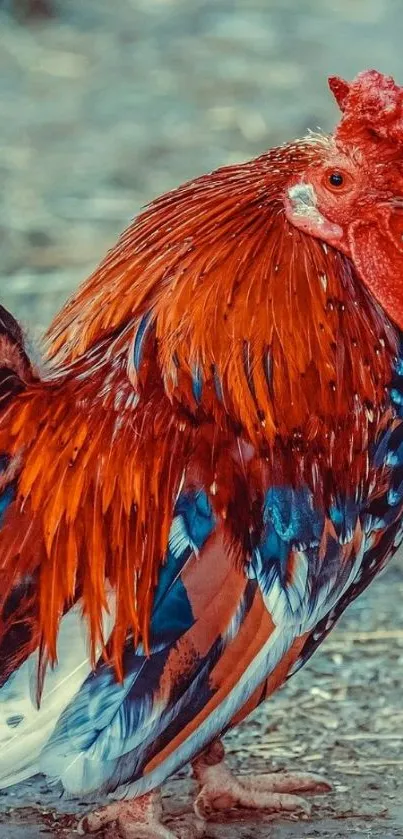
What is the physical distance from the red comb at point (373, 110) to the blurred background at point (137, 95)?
7.62 ft

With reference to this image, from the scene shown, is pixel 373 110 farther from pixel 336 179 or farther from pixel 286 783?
pixel 286 783

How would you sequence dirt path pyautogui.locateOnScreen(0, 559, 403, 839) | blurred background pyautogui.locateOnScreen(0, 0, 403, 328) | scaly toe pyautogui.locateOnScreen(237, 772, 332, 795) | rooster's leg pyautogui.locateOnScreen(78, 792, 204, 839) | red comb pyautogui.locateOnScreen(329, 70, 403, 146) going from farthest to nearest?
blurred background pyautogui.locateOnScreen(0, 0, 403, 328) → scaly toe pyautogui.locateOnScreen(237, 772, 332, 795) → dirt path pyautogui.locateOnScreen(0, 559, 403, 839) → rooster's leg pyautogui.locateOnScreen(78, 792, 204, 839) → red comb pyautogui.locateOnScreen(329, 70, 403, 146)

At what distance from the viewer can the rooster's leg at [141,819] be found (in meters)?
2.36

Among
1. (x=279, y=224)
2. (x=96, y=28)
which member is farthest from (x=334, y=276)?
(x=96, y=28)

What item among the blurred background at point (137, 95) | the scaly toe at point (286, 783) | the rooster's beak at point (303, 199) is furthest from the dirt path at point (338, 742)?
the blurred background at point (137, 95)

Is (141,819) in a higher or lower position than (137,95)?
lower

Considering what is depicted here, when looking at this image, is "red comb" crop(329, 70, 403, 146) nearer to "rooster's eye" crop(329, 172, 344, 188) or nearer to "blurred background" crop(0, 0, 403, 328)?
"rooster's eye" crop(329, 172, 344, 188)

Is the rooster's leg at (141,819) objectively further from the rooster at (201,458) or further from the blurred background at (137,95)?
the blurred background at (137,95)

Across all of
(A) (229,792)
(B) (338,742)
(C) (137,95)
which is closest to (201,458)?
(A) (229,792)

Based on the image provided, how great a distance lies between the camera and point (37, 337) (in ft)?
7.49

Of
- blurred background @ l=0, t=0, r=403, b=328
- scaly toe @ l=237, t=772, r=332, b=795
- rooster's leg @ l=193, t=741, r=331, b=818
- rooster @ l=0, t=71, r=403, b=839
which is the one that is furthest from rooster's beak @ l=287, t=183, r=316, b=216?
blurred background @ l=0, t=0, r=403, b=328

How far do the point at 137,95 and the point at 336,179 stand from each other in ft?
10.5

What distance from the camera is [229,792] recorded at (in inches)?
101

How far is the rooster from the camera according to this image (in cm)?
215
